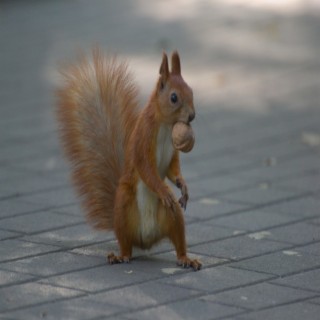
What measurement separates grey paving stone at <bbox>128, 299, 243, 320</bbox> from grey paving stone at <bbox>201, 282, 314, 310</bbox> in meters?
0.07

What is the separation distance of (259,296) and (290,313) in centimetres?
24

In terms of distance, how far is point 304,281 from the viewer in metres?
4.68

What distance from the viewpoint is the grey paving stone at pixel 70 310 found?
4.15 m

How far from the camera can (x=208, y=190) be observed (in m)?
6.30

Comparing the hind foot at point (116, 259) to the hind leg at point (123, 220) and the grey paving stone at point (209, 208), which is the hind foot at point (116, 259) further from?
the grey paving stone at point (209, 208)

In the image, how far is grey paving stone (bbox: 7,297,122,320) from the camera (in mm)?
4152

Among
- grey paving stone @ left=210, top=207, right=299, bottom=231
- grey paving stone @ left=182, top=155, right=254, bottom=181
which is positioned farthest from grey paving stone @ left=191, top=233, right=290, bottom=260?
grey paving stone @ left=182, top=155, right=254, bottom=181

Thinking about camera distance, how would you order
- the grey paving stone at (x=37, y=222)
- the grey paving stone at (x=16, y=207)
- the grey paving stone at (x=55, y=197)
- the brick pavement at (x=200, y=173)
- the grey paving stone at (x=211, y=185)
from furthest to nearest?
the grey paving stone at (x=211, y=185)
the grey paving stone at (x=55, y=197)
the grey paving stone at (x=16, y=207)
the grey paving stone at (x=37, y=222)
the brick pavement at (x=200, y=173)

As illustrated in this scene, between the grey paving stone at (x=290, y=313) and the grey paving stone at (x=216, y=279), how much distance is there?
0.33m

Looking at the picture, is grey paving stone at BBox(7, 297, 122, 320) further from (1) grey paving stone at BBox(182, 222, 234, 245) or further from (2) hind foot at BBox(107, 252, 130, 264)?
(1) grey paving stone at BBox(182, 222, 234, 245)

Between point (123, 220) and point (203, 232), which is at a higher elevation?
point (123, 220)

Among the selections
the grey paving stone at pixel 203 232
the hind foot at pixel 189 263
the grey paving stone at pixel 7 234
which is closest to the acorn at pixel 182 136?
the hind foot at pixel 189 263

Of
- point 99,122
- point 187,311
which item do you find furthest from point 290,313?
point 99,122

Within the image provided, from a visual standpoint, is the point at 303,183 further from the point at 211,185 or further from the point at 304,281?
the point at 304,281
